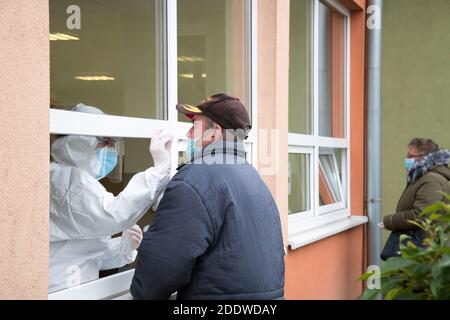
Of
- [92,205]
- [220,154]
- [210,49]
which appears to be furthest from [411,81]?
[92,205]

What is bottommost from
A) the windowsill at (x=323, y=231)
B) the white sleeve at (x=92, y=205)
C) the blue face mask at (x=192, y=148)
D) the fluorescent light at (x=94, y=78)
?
the windowsill at (x=323, y=231)

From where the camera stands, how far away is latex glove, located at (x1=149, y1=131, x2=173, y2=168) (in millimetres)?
3055

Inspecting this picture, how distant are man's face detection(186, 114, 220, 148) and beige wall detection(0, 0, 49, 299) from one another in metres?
0.72

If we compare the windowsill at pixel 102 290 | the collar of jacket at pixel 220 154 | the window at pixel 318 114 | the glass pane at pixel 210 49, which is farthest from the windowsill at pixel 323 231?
the collar of jacket at pixel 220 154

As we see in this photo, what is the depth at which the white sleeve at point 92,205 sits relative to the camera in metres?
2.95

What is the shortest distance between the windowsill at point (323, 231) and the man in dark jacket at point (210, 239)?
2.88 meters

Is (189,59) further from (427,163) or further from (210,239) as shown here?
(427,163)

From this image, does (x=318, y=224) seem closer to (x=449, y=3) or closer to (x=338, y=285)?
(x=338, y=285)

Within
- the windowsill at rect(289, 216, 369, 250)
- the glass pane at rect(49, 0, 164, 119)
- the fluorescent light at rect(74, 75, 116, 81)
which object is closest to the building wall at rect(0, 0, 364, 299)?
the glass pane at rect(49, 0, 164, 119)

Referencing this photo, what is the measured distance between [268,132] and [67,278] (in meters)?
2.48

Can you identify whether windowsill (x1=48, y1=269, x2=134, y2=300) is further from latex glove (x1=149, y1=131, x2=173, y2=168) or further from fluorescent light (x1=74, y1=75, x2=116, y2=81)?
fluorescent light (x1=74, y1=75, x2=116, y2=81)

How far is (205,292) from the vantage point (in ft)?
8.50

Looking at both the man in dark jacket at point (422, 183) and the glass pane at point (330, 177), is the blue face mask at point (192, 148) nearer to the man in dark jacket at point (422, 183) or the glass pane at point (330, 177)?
the man in dark jacket at point (422, 183)

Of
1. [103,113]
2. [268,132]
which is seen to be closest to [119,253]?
[103,113]
